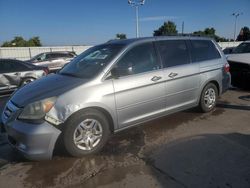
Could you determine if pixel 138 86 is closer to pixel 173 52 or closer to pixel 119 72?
pixel 119 72

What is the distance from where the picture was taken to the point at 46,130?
3.52 m

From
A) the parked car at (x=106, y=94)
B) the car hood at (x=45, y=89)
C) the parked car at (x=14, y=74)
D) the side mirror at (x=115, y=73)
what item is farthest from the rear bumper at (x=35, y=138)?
the parked car at (x=14, y=74)

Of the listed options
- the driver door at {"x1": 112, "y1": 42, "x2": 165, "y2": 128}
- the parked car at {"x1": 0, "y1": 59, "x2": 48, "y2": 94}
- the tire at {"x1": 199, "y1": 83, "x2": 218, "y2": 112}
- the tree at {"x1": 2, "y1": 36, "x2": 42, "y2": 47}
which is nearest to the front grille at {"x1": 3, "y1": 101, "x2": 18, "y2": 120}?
the driver door at {"x1": 112, "y1": 42, "x2": 165, "y2": 128}

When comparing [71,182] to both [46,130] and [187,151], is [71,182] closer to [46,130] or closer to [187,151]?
[46,130]

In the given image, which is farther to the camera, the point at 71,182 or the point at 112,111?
the point at 112,111

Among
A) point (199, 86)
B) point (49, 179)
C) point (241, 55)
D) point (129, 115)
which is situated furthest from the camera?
point (241, 55)

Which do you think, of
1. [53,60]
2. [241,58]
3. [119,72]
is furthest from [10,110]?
[53,60]

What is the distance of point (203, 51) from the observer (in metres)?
5.61

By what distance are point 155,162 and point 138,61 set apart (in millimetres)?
1716

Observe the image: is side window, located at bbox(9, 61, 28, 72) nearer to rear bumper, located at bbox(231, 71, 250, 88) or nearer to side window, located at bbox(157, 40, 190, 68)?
side window, located at bbox(157, 40, 190, 68)

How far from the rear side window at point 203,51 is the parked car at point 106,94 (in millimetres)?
23

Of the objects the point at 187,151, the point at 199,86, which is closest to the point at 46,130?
the point at 187,151

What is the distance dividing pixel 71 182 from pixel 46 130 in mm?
→ 757

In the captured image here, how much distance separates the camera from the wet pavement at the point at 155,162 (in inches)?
128
